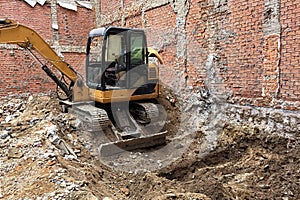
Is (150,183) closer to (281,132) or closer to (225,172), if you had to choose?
(225,172)

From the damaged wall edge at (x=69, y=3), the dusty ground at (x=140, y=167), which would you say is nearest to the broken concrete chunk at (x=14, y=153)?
the dusty ground at (x=140, y=167)

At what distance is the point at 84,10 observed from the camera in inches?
424

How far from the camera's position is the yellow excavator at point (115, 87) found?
17.9ft

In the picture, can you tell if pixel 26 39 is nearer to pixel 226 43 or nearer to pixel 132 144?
pixel 132 144

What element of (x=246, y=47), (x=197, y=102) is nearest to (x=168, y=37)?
(x=197, y=102)

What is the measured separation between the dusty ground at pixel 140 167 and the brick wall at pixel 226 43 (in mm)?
882

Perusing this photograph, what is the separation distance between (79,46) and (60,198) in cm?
802

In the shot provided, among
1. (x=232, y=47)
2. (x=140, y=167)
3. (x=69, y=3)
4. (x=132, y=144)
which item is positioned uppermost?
(x=69, y=3)

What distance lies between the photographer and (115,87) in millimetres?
5793

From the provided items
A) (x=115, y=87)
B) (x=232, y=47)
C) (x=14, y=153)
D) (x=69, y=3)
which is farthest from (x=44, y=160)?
(x=69, y=3)

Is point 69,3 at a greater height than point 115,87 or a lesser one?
greater

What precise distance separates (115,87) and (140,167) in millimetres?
1834

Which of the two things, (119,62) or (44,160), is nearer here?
(44,160)

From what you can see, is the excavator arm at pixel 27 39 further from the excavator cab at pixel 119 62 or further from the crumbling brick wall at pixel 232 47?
the crumbling brick wall at pixel 232 47
